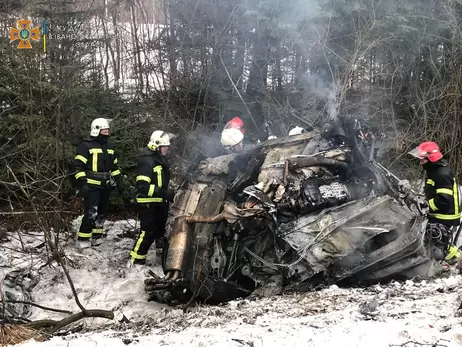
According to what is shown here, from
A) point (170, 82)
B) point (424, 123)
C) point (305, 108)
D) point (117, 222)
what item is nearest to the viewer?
point (117, 222)

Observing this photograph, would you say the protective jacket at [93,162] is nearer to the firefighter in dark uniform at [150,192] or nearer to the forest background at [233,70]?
the firefighter in dark uniform at [150,192]

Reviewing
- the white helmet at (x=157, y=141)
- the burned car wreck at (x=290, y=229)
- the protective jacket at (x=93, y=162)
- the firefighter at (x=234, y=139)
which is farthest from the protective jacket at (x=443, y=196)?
the protective jacket at (x=93, y=162)

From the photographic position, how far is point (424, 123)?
11.2 metres

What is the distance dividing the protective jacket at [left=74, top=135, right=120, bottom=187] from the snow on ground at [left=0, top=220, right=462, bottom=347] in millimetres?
1408

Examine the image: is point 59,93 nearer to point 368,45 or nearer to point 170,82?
point 170,82

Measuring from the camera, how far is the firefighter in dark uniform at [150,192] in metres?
6.75

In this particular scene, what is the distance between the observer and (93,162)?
295 inches

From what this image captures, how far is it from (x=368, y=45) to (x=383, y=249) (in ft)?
Answer: 22.7

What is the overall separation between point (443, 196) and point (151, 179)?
4.18 m

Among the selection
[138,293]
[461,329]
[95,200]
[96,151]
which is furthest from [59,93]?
[461,329]

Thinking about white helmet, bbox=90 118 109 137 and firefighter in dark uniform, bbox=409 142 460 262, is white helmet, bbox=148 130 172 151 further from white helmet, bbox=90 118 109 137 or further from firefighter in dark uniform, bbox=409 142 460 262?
firefighter in dark uniform, bbox=409 142 460 262

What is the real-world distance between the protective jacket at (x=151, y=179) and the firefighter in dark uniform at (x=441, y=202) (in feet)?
11.9

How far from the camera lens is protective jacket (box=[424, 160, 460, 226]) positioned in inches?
253

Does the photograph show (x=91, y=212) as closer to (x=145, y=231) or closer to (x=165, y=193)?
(x=145, y=231)
